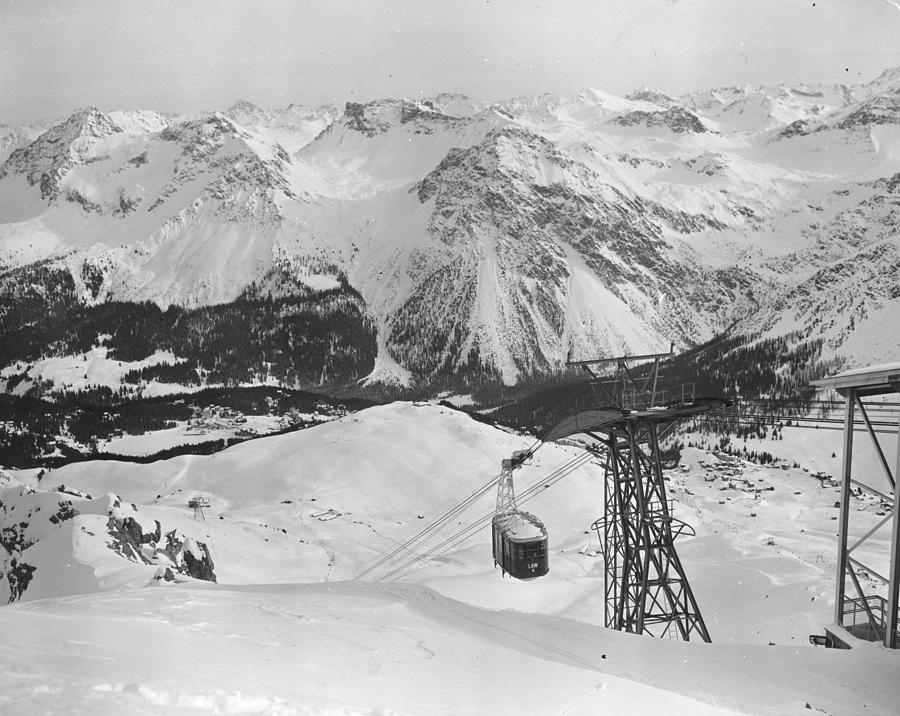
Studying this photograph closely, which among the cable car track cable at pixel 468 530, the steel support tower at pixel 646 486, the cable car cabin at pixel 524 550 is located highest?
the steel support tower at pixel 646 486

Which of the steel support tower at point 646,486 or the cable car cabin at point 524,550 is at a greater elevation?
the steel support tower at point 646,486

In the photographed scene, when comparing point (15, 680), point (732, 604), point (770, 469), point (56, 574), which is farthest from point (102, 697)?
point (770, 469)

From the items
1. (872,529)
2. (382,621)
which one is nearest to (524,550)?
(382,621)

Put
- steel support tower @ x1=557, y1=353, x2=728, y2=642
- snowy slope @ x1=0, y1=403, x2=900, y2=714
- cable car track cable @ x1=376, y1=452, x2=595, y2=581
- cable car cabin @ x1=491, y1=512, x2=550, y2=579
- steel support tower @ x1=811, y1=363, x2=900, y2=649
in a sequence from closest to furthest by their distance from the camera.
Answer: snowy slope @ x1=0, y1=403, x2=900, y2=714 → steel support tower @ x1=811, y1=363, x2=900, y2=649 → steel support tower @ x1=557, y1=353, x2=728, y2=642 → cable car cabin @ x1=491, y1=512, x2=550, y2=579 → cable car track cable @ x1=376, y1=452, x2=595, y2=581

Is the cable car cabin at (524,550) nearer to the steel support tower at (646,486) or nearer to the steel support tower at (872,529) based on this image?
the steel support tower at (646,486)

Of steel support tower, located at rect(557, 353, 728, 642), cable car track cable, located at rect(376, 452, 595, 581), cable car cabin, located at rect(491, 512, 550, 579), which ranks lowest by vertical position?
cable car track cable, located at rect(376, 452, 595, 581)

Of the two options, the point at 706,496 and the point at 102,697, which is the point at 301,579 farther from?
the point at 706,496

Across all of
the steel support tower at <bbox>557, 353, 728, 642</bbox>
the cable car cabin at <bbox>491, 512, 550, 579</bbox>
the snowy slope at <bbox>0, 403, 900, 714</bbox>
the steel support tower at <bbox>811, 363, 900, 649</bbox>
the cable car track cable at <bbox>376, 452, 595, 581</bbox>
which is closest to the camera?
the snowy slope at <bbox>0, 403, 900, 714</bbox>

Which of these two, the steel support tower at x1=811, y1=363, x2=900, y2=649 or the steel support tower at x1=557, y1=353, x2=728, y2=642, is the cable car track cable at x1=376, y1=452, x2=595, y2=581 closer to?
the steel support tower at x1=557, y1=353, x2=728, y2=642

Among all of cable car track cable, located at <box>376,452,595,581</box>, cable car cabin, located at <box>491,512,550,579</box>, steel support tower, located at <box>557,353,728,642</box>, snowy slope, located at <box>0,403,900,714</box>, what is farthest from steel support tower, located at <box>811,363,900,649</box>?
cable car track cable, located at <box>376,452,595,581</box>

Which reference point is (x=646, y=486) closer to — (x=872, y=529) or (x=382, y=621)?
(x=872, y=529)

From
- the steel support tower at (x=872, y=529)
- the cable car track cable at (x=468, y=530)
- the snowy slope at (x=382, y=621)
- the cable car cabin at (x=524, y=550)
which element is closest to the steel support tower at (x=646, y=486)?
the snowy slope at (x=382, y=621)
